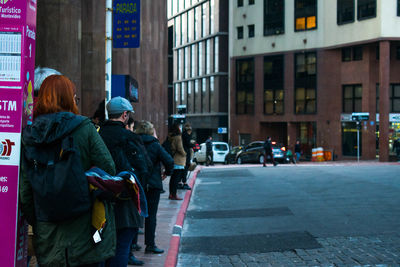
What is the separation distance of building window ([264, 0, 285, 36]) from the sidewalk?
129 feet

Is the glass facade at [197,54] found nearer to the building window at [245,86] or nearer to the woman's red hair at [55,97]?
the building window at [245,86]

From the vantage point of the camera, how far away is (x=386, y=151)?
38.7 meters

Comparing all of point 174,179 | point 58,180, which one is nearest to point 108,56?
point 174,179

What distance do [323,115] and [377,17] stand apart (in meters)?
10.0

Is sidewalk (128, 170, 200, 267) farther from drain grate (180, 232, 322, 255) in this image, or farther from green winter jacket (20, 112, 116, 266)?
green winter jacket (20, 112, 116, 266)

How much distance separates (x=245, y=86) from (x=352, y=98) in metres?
12.0

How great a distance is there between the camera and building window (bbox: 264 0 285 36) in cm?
5084

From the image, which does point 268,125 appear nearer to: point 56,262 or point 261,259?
point 261,259

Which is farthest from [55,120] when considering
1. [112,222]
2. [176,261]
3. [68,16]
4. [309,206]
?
[309,206]

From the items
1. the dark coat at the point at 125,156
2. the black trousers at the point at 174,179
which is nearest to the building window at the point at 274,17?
the black trousers at the point at 174,179

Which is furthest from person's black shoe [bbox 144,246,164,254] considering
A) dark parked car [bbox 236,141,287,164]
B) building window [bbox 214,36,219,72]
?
building window [bbox 214,36,219,72]

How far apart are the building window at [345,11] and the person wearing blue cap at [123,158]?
41.7m

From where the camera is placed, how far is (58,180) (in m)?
3.11

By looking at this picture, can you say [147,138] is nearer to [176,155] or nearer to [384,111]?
[176,155]
